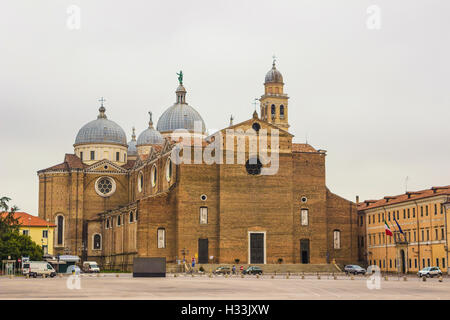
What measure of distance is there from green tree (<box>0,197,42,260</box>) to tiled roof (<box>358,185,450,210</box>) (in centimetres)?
3794

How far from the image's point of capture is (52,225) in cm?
9588

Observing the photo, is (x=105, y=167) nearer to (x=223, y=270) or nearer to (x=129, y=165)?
(x=129, y=165)

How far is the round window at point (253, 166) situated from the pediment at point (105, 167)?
85.9ft

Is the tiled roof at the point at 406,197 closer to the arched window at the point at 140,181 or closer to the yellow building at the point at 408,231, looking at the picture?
the yellow building at the point at 408,231

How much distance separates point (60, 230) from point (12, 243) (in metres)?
25.2

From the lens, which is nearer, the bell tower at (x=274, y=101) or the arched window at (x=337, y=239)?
the arched window at (x=337, y=239)

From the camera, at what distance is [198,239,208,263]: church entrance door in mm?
82688

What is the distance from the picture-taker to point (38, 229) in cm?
9488

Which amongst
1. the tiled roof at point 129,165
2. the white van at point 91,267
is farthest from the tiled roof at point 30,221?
the tiled roof at point 129,165

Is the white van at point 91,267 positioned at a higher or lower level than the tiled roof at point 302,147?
lower

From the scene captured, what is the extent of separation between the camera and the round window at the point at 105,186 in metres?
105

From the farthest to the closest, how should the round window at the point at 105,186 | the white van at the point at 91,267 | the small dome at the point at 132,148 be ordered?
the small dome at the point at 132,148, the round window at the point at 105,186, the white van at the point at 91,267
